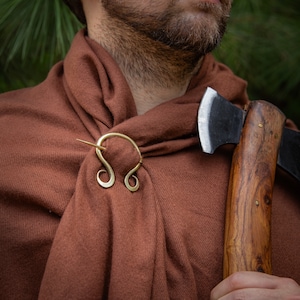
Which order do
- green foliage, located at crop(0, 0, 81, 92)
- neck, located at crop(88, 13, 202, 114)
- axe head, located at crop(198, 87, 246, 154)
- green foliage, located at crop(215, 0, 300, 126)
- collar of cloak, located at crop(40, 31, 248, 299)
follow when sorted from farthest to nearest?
green foliage, located at crop(215, 0, 300, 126), green foliage, located at crop(0, 0, 81, 92), neck, located at crop(88, 13, 202, 114), axe head, located at crop(198, 87, 246, 154), collar of cloak, located at crop(40, 31, 248, 299)

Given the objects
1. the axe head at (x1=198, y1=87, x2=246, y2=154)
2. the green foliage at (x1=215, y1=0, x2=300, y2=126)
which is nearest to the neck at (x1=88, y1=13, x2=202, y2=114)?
the axe head at (x1=198, y1=87, x2=246, y2=154)

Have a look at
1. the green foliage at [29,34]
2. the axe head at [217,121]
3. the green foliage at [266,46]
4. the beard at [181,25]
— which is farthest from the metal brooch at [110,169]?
the green foliage at [266,46]

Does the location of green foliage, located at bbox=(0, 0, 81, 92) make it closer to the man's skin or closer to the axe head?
the man's skin

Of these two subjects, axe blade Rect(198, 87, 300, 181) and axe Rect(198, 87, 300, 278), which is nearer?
axe Rect(198, 87, 300, 278)

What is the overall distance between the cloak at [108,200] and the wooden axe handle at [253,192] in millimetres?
49

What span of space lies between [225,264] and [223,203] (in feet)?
0.47

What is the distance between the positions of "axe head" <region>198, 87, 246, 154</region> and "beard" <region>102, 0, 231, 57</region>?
0.11 metres

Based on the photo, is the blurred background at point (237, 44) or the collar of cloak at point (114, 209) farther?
the blurred background at point (237, 44)

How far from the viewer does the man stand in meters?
0.99

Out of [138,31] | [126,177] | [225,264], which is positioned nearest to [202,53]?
[138,31]

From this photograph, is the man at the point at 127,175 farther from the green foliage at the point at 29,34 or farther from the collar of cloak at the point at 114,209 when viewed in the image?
the green foliage at the point at 29,34

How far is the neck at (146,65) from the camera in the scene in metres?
1.27

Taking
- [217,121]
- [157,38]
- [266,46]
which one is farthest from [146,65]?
[266,46]

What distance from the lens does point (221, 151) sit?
1.23 metres
